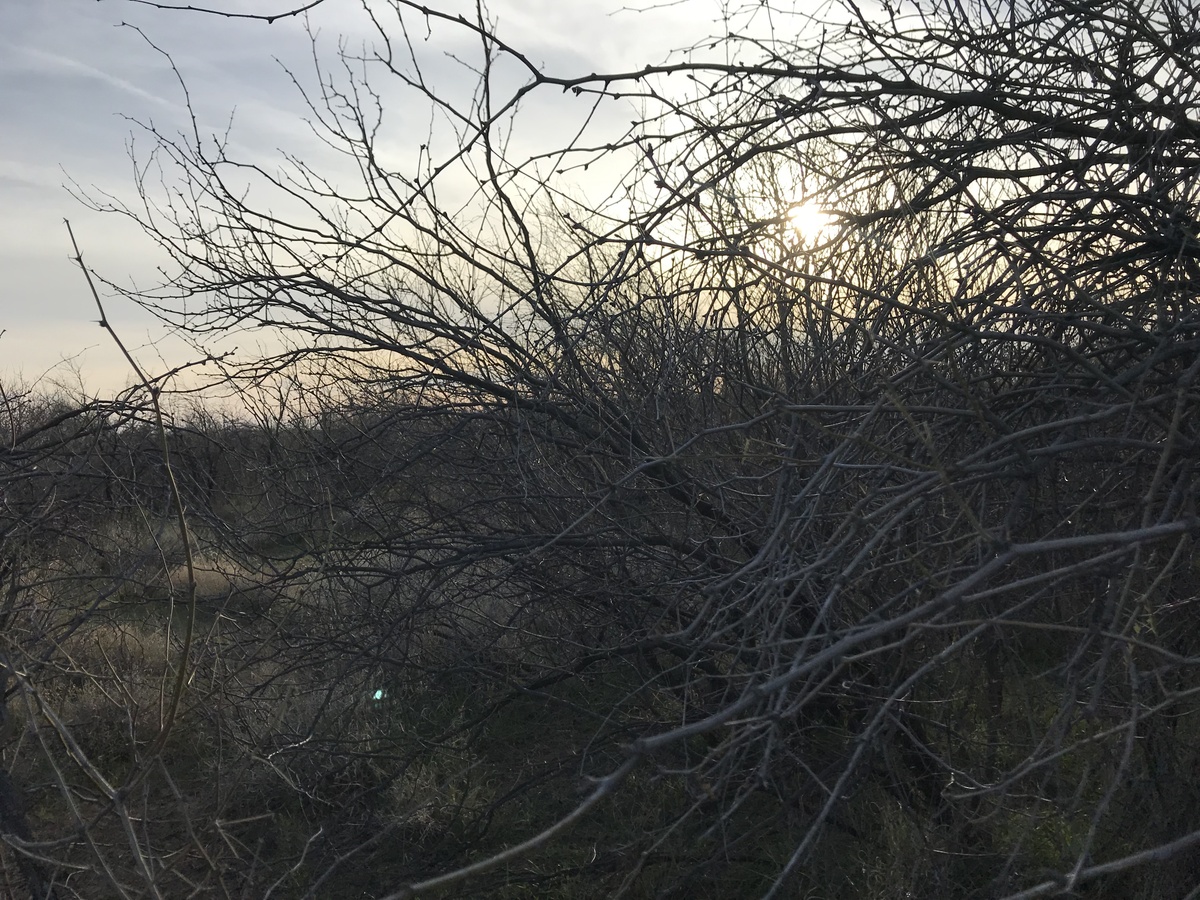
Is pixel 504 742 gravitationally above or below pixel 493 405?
below

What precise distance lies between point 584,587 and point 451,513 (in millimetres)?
686

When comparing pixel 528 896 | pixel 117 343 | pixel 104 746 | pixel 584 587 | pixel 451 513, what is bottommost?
pixel 528 896

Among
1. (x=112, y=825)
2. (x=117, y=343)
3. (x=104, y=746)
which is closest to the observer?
(x=117, y=343)

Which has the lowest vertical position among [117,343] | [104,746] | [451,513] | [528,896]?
[528,896]

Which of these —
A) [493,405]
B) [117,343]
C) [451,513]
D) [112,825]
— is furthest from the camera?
[112,825]

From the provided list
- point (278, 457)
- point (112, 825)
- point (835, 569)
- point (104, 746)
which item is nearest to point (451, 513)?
point (278, 457)

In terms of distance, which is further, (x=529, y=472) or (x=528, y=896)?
(x=528, y=896)

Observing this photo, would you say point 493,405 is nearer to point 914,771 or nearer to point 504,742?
point 914,771

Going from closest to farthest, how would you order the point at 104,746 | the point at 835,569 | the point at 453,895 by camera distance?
the point at 835,569
the point at 453,895
the point at 104,746

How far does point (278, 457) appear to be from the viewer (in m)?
4.54

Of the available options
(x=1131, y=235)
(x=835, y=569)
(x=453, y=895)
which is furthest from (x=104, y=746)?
(x=1131, y=235)

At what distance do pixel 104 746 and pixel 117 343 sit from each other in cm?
741

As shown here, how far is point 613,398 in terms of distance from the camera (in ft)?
13.4

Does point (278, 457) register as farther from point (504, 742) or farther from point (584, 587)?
point (504, 742)
